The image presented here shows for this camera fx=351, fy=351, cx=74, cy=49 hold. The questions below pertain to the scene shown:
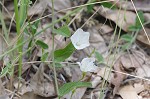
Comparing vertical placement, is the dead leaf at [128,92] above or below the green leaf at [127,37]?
below

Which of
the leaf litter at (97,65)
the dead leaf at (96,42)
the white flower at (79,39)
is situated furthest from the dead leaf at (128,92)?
the white flower at (79,39)

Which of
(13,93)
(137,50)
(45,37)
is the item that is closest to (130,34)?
(137,50)

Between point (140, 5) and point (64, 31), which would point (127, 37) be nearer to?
point (140, 5)

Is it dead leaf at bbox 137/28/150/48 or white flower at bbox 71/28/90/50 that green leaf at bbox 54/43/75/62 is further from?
dead leaf at bbox 137/28/150/48

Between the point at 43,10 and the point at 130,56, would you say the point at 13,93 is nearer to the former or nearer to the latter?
the point at 43,10

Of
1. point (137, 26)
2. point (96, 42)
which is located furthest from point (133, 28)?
point (96, 42)

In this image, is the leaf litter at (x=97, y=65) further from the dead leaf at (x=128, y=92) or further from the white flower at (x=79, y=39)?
the white flower at (x=79, y=39)

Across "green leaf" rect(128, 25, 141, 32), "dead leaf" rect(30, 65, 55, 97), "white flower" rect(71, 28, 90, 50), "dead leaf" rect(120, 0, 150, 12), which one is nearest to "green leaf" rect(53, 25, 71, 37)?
"white flower" rect(71, 28, 90, 50)

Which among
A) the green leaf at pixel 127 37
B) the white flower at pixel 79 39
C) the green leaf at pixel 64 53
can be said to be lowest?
the green leaf at pixel 127 37
